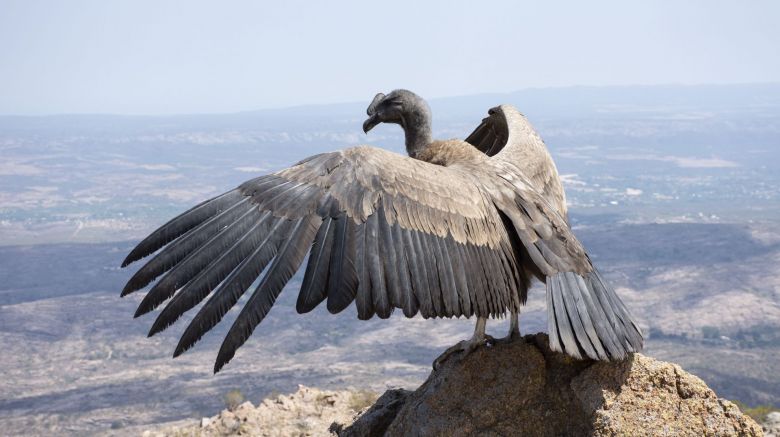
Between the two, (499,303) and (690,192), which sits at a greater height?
(499,303)

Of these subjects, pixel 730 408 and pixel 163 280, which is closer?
pixel 163 280

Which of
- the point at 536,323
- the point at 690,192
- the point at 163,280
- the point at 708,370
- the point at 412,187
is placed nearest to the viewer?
the point at 163,280

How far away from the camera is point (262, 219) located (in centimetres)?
602

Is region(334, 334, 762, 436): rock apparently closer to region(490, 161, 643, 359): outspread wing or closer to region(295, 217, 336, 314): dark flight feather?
region(490, 161, 643, 359): outspread wing

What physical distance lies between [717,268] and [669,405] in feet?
320

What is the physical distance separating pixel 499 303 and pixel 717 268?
9823 cm

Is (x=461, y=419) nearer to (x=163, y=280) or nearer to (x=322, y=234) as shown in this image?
(x=322, y=234)

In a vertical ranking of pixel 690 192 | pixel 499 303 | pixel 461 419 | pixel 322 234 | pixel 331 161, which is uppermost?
pixel 331 161

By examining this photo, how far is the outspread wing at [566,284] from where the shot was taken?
19.3ft

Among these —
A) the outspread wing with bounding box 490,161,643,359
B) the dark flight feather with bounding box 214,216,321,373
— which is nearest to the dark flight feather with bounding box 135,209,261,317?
the dark flight feather with bounding box 214,216,321,373

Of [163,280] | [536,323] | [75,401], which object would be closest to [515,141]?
[163,280]

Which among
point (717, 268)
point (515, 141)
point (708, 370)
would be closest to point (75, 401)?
point (708, 370)

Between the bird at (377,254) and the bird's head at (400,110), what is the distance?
2248mm

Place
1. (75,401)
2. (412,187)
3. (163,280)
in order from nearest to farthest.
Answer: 1. (163,280)
2. (412,187)
3. (75,401)
